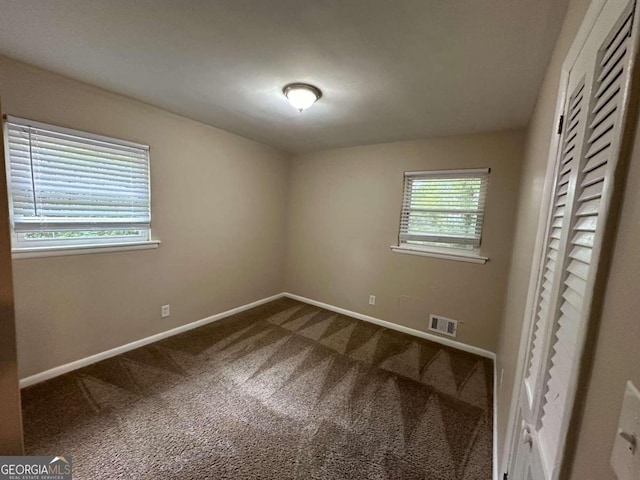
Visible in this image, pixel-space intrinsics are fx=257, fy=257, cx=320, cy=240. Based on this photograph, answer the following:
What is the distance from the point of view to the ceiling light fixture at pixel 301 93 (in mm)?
1880

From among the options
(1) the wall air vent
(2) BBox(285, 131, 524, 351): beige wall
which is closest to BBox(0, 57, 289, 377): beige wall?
(2) BBox(285, 131, 524, 351): beige wall

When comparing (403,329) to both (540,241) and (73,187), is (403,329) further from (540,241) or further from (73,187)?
(73,187)

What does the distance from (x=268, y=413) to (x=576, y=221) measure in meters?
2.01

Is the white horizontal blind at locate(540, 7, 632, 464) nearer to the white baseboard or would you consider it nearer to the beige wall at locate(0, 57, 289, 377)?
the white baseboard

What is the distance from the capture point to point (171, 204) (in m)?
2.68

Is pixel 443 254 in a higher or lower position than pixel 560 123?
lower

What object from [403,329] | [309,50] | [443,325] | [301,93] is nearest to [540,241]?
[309,50]

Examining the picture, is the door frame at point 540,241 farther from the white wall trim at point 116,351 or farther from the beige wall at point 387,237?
the white wall trim at point 116,351

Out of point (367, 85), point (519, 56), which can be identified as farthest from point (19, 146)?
point (519, 56)

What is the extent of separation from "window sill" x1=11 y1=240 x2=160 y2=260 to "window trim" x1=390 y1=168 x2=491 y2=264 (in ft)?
8.96

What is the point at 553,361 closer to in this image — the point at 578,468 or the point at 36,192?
the point at 578,468

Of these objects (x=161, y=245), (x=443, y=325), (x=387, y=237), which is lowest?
(x=443, y=325)

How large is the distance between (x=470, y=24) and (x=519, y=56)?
44 centimetres

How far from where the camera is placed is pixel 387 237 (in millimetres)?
3268
